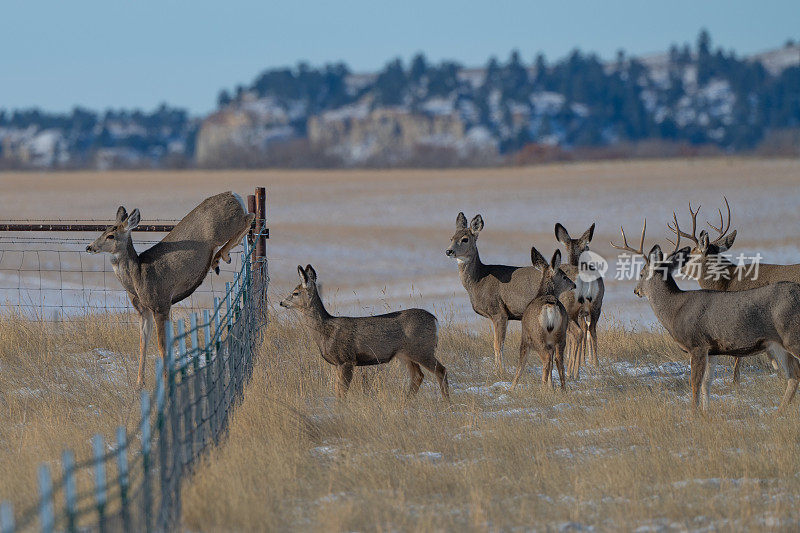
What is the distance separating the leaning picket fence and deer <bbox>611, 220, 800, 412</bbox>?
12.8 ft

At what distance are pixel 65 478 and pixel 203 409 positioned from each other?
281 cm

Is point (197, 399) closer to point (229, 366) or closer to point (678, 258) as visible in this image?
point (229, 366)

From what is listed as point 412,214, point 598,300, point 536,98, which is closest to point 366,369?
point 598,300

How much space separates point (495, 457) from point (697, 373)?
7.84ft

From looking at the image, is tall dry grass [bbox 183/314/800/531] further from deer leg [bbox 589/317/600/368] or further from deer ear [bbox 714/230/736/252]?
deer ear [bbox 714/230/736/252]

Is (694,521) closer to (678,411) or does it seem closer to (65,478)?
(678,411)

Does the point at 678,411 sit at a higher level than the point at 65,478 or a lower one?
lower

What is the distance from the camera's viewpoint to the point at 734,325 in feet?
30.2

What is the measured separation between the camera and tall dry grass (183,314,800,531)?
6.53 meters

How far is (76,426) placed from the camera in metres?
8.88

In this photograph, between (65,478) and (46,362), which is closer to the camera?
(65,478)

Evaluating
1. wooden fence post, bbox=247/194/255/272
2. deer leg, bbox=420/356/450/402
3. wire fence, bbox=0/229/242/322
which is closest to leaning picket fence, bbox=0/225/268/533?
deer leg, bbox=420/356/450/402

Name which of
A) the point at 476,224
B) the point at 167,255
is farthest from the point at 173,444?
the point at 476,224

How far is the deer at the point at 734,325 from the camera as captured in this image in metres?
9.09
